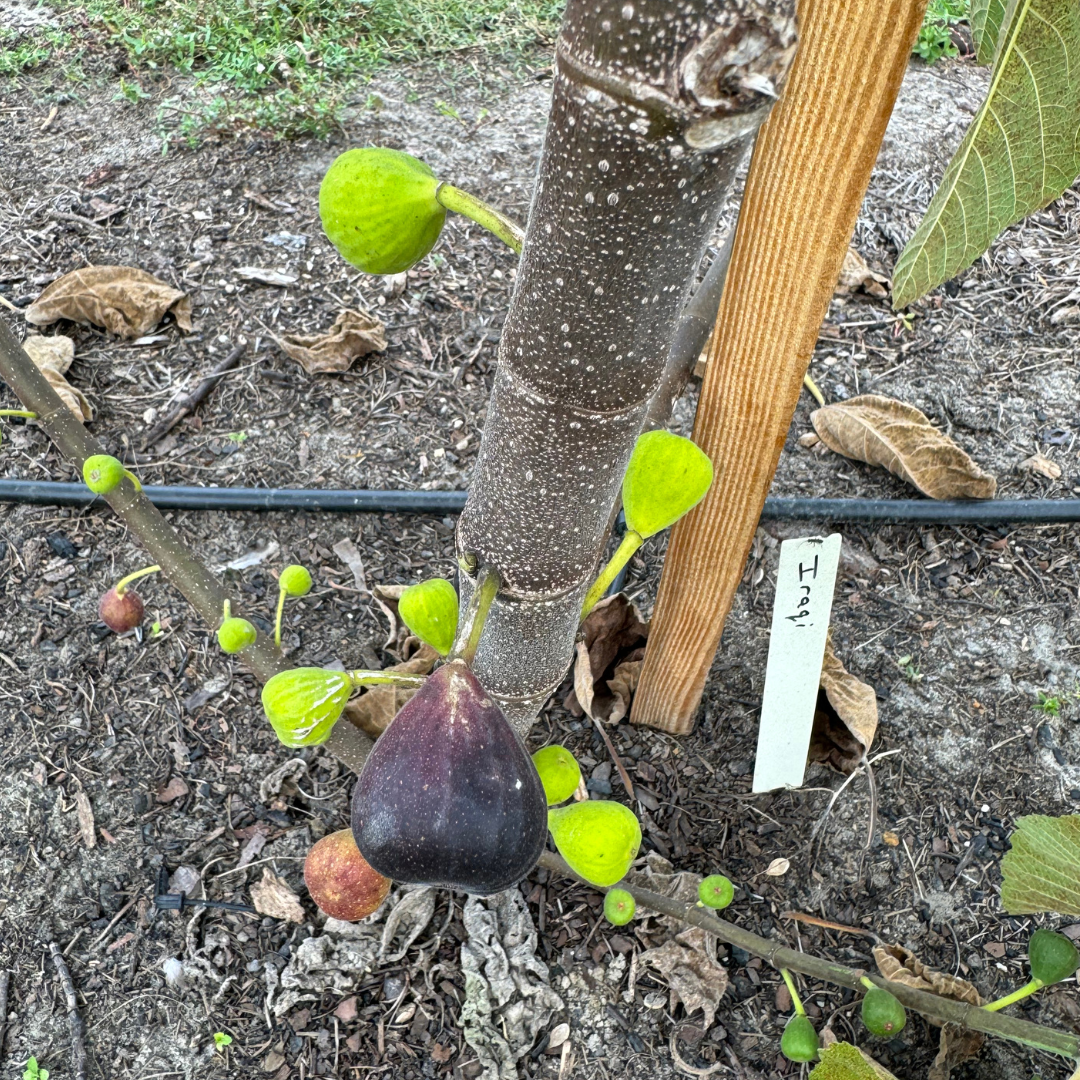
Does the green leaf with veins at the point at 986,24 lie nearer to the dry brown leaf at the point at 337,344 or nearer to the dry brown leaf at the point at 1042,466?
the dry brown leaf at the point at 1042,466

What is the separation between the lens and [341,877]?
91 centimetres

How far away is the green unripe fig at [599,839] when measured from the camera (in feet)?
2.45

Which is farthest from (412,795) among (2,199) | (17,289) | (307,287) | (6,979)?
(2,199)

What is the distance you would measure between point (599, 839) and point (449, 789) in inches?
7.7

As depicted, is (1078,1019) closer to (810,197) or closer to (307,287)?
(810,197)

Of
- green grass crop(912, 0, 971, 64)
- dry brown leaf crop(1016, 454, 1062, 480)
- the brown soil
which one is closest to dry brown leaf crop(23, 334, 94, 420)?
the brown soil

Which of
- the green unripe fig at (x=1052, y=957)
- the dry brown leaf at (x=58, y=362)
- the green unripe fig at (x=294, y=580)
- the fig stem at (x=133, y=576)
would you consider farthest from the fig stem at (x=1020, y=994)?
the dry brown leaf at (x=58, y=362)

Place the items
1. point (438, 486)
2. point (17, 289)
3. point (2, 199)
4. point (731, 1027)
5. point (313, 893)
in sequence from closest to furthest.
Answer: point (313, 893), point (731, 1027), point (438, 486), point (17, 289), point (2, 199)

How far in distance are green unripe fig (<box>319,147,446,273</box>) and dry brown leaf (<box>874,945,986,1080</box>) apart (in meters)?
0.83

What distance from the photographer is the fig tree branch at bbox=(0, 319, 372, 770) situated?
739 mm

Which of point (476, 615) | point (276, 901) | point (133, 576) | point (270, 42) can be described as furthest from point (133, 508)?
point (270, 42)

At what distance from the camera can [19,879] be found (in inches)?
43.9

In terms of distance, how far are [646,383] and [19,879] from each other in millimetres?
985

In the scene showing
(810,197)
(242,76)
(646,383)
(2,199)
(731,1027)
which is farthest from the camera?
(242,76)
